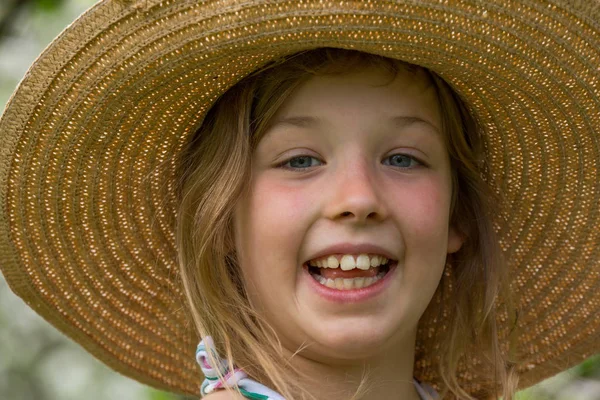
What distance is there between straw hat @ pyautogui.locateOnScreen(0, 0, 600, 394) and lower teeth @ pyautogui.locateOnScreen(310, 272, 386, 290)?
408 mm

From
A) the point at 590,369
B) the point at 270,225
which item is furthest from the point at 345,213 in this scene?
the point at 590,369

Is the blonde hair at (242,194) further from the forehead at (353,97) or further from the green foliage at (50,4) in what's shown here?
the green foliage at (50,4)

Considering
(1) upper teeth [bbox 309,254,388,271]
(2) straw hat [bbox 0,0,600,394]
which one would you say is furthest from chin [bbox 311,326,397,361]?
(2) straw hat [bbox 0,0,600,394]

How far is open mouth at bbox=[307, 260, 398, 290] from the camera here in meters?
2.10

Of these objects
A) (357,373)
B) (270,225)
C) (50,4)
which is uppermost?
(50,4)

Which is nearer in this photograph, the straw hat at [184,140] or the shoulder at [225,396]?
the straw hat at [184,140]

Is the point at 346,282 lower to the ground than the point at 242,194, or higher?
lower

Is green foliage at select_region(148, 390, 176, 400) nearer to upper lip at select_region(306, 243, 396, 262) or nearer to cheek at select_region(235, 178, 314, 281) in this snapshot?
cheek at select_region(235, 178, 314, 281)

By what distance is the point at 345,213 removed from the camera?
6.73ft

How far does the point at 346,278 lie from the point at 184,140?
46 cm

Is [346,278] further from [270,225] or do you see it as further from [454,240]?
[454,240]

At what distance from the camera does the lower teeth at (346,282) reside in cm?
210

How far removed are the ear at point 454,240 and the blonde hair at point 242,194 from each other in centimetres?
1

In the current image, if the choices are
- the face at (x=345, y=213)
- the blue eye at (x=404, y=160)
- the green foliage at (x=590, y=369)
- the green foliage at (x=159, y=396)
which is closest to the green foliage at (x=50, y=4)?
the green foliage at (x=159, y=396)
